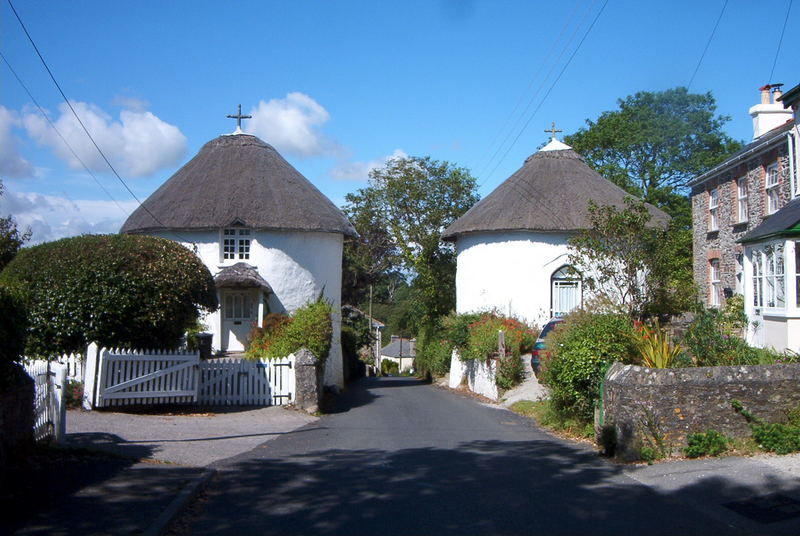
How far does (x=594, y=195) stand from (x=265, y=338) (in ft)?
49.4

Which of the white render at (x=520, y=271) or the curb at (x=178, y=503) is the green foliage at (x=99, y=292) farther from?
the white render at (x=520, y=271)

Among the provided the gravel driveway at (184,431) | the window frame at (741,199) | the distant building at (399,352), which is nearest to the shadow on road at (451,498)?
the gravel driveway at (184,431)

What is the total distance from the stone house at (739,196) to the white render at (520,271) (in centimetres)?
485

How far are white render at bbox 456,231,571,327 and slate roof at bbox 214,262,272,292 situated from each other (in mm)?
8484

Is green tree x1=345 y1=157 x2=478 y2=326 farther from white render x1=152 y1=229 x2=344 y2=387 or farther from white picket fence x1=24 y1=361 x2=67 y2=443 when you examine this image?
white picket fence x1=24 y1=361 x2=67 y2=443

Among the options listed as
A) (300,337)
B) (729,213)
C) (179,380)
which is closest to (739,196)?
(729,213)

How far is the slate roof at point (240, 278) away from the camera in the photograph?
80.6 ft

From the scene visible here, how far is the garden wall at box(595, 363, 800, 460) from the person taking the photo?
957 cm

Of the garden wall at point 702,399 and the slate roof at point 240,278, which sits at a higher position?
the slate roof at point 240,278

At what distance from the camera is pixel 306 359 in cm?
1672

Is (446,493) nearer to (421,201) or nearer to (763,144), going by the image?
(763,144)

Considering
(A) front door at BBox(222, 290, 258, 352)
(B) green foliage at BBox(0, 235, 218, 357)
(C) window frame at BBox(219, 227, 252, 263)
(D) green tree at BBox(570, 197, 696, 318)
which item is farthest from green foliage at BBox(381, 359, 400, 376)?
(B) green foliage at BBox(0, 235, 218, 357)

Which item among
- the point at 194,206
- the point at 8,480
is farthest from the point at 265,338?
the point at 8,480

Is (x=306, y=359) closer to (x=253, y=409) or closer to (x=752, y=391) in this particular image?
(x=253, y=409)
